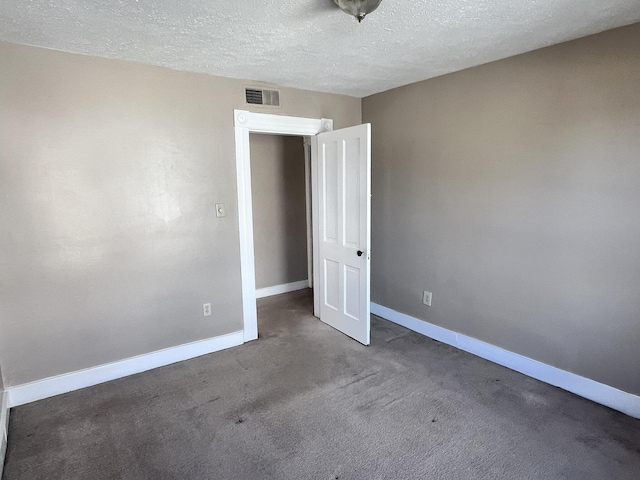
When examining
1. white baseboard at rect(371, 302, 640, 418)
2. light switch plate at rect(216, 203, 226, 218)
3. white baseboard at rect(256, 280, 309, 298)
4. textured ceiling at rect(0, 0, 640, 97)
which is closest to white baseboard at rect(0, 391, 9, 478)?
light switch plate at rect(216, 203, 226, 218)

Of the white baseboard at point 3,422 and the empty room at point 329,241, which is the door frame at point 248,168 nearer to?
the empty room at point 329,241

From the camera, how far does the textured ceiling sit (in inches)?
72.9

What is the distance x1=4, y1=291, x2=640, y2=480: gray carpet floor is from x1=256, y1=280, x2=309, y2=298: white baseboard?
5.70ft

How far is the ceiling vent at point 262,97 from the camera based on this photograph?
3.22 metres

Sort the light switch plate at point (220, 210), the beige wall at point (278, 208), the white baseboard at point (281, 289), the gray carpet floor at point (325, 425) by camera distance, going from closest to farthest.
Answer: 1. the gray carpet floor at point (325, 425)
2. the light switch plate at point (220, 210)
3. the beige wall at point (278, 208)
4. the white baseboard at point (281, 289)

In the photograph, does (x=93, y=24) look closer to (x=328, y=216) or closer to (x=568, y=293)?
(x=328, y=216)

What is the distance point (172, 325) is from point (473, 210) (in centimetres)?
270

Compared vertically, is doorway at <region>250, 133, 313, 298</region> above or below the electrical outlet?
above

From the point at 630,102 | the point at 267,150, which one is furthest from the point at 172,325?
the point at 630,102

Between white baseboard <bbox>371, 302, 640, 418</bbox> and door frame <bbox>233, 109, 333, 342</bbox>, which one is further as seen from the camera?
door frame <bbox>233, 109, 333, 342</bbox>

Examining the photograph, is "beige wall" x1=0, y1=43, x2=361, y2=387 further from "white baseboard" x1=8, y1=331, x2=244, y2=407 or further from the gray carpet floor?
the gray carpet floor

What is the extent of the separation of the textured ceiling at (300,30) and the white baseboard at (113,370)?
7.43 ft

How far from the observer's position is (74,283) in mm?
2652

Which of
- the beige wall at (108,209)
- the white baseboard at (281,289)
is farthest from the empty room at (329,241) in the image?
the white baseboard at (281,289)
